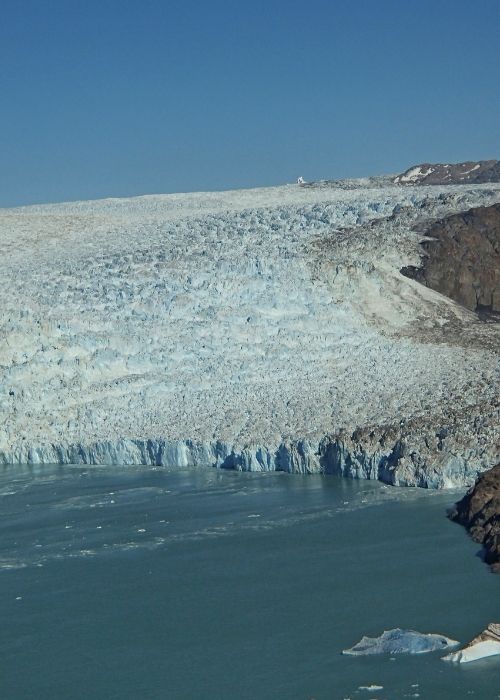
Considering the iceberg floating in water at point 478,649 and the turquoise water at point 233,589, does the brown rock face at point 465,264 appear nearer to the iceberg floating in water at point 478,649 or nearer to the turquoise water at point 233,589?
the turquoise water at point 233,589

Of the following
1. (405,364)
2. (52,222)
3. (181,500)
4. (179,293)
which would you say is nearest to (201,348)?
(179,293)

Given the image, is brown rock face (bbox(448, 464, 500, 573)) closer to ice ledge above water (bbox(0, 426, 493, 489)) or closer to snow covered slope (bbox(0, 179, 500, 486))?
ice ledge above water (bbox(0, 426, 493, 489))

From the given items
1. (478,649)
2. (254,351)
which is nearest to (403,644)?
(478,649)

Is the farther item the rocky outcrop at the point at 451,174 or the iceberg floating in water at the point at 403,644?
the rocky outcrop at the point at 451,174

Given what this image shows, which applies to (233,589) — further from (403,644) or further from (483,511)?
(483,511)

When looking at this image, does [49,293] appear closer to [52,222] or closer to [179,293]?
[179,293]

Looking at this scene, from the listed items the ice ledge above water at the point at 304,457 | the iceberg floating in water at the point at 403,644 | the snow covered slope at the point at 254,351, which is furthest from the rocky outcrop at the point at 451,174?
the iceberg floating in water at the point at 403,644

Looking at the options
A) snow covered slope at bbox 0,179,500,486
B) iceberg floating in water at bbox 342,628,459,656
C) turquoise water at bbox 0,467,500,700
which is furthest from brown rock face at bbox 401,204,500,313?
iceberg floating in water at bbox 342,628,459,656
